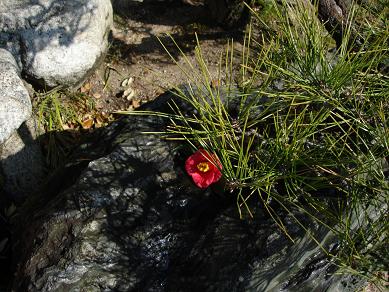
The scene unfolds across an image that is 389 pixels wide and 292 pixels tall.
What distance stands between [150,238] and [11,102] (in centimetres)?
137

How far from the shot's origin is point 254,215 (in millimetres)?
2746

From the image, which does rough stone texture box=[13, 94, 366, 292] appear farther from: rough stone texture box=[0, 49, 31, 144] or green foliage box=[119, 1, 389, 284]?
rough stone texture box=[0, 49, 31, 144]

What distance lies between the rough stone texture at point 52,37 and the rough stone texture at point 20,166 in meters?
0.55

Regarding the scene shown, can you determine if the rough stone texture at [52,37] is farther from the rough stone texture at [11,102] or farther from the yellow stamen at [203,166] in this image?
the yellow stamen at [203,166]

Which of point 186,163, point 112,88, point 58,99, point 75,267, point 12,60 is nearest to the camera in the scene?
point 75,267

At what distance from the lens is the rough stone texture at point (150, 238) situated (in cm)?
262

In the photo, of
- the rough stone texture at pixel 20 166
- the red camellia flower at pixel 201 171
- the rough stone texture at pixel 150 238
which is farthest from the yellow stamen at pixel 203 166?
the rough stone texture at pixel 20 166

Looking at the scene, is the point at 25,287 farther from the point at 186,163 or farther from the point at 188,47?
the point at 188,47

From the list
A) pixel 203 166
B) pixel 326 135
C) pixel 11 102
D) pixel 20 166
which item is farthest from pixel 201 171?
pixel 20 166

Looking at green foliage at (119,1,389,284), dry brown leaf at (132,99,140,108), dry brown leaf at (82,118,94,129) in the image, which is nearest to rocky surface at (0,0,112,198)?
dry brown leaf at (82,118,94,129)

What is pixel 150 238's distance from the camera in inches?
113

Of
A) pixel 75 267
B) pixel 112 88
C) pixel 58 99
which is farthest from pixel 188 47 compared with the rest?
pixel 75 267

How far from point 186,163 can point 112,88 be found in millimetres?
2114

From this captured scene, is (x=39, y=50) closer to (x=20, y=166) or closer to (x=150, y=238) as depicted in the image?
(x=20, y=166)
